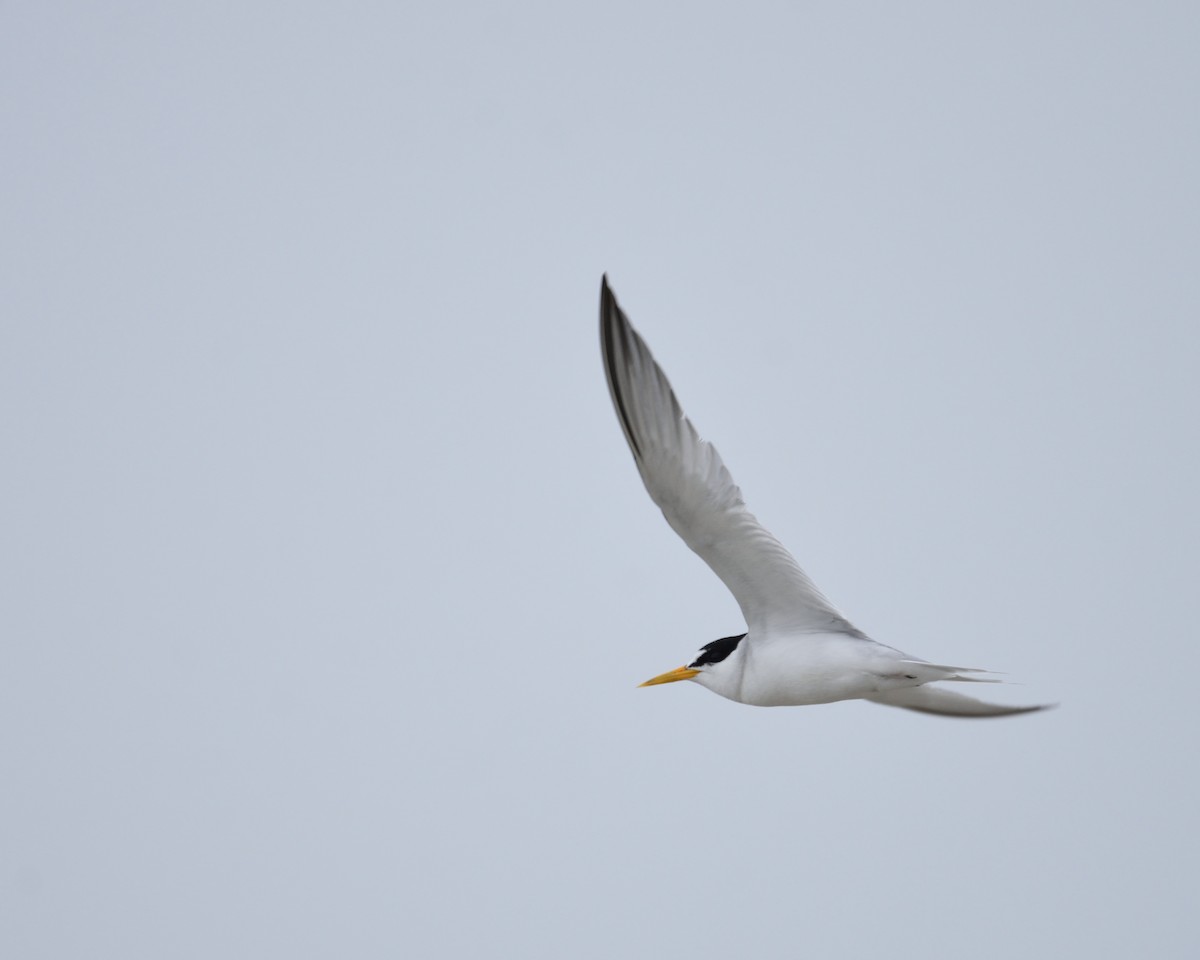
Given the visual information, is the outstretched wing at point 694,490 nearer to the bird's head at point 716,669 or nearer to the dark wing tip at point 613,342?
the dark wing tip at point 613,342

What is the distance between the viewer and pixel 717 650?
8609 mm

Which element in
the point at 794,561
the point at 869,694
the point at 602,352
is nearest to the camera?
the point at 602,352

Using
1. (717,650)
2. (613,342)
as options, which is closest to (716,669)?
(717,650)

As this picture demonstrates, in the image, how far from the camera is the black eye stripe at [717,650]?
8524 millimetres

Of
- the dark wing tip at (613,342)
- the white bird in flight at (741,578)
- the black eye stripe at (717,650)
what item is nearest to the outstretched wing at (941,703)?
the white bird in flight at (741,578)

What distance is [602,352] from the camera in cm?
702

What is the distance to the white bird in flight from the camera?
7.08 m

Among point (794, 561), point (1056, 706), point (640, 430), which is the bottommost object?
point (1056, 706)

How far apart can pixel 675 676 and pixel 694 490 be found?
1.97 metres

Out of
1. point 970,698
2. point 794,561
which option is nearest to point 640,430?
point 794,561

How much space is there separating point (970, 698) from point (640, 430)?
3344 millimetres

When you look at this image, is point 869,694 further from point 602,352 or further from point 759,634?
point 602,352

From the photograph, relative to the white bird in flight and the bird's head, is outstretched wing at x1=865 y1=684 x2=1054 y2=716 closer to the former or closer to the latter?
the white bird in flight

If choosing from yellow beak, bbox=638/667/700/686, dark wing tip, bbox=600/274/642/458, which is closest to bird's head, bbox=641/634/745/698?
yellow beak, bbox=638/667/700/686
